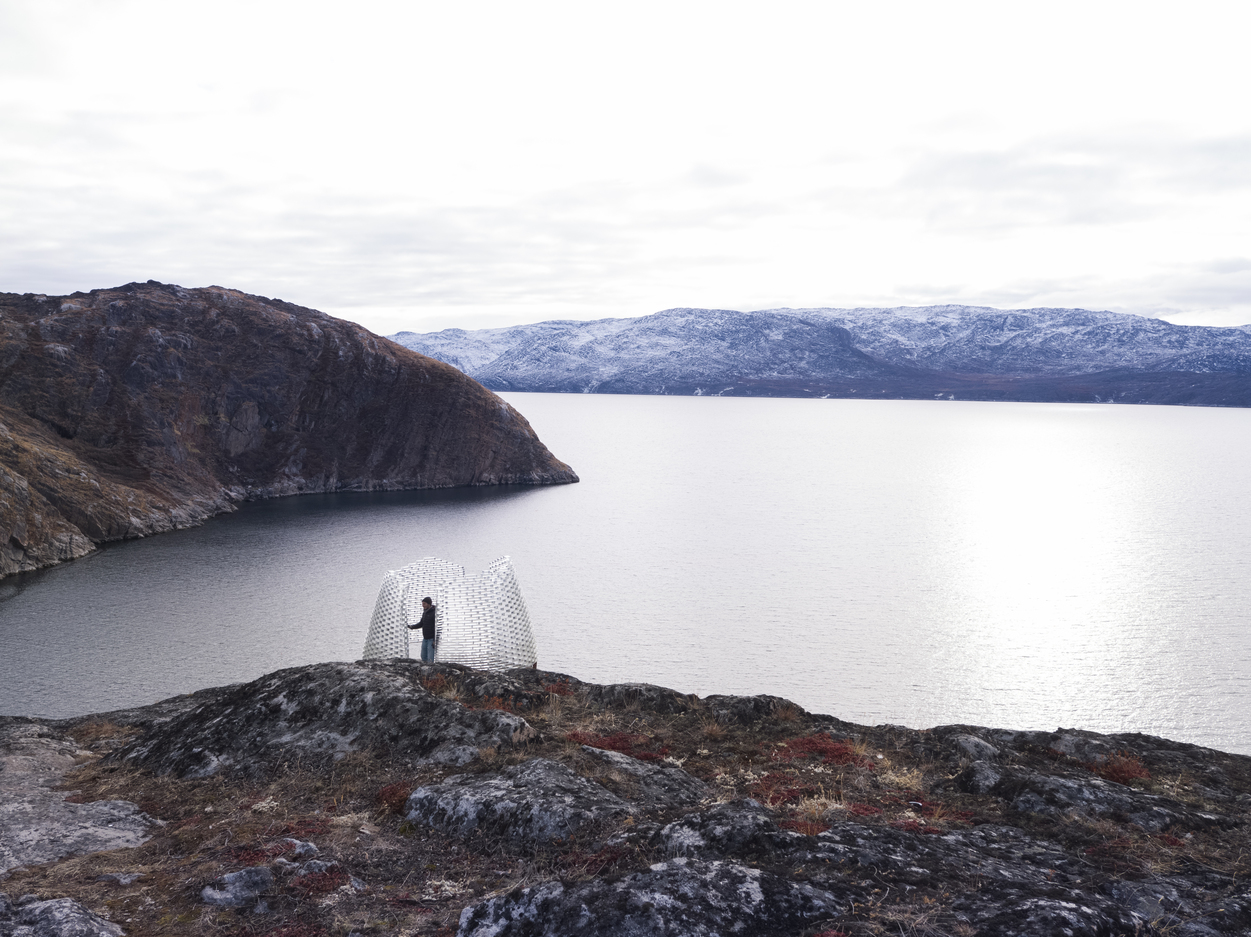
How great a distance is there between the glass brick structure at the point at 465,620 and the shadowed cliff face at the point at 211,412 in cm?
4097

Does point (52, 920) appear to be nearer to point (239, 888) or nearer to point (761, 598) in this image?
point (239, 888)

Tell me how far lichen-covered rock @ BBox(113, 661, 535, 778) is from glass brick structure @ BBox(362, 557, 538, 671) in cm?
1011

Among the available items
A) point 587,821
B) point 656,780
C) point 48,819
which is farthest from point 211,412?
point 587,821

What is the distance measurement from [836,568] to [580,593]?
19.4 meters

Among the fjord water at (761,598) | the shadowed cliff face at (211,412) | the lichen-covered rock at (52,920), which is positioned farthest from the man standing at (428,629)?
the shadowed cliff face at (211,412)

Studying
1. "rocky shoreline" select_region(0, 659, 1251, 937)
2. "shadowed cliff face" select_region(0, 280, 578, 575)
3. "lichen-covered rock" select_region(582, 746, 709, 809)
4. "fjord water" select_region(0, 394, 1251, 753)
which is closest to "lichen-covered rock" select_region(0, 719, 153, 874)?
"rocky shoreline" select_region(0, 659, 1251, 937)

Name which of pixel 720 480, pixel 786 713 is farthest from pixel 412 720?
pixel 720 480

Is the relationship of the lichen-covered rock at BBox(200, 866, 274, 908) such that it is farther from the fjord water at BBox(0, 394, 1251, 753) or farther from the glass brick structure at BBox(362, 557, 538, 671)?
the fjord water at BBox(0, 394, 1251, 753)

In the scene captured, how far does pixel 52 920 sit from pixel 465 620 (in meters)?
19.3

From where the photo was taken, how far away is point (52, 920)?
24.4 ft

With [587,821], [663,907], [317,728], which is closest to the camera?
[663,907]

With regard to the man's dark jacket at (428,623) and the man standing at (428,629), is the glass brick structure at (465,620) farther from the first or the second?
the man's dark jacket at (428,623)

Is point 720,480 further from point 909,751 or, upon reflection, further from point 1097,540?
point 909,751

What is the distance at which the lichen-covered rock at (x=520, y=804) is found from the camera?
9.92m
